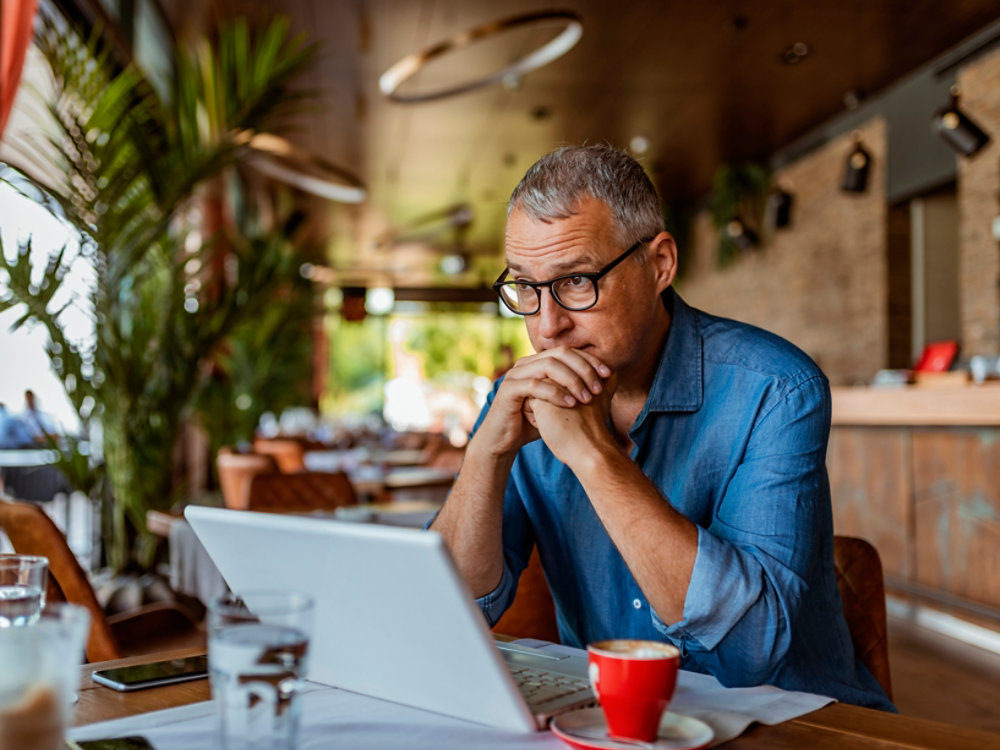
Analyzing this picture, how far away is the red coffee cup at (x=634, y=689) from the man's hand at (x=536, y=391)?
520 millimetres

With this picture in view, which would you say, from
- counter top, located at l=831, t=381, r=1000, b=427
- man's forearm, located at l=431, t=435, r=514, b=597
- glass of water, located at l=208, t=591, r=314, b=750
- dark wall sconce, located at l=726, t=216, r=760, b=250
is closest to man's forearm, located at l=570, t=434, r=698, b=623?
man's forearm, located at l=431, t=435, r=514, b=597

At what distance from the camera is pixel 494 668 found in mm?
828

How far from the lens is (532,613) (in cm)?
180

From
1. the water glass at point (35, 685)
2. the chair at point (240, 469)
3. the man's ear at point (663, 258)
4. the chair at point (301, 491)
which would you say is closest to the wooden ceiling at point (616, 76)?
the chair at point (240, 469)

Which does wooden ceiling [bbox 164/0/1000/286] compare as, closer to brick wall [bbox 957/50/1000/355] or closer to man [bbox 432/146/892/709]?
brick wall [bbox 957/50/1000/355]

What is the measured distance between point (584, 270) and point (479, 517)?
0.40 metres

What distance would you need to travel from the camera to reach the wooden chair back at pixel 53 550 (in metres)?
1.70

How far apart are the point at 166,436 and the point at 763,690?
342cm

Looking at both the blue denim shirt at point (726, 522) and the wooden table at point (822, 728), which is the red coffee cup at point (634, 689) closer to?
the wooden table at point (822, 728)

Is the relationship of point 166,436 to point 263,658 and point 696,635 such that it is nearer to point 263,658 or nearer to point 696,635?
point 696,635

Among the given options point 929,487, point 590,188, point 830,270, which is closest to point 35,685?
point 590,188

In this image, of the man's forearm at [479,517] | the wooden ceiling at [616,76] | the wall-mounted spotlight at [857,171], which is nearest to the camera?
the man's forearm at [479,517]

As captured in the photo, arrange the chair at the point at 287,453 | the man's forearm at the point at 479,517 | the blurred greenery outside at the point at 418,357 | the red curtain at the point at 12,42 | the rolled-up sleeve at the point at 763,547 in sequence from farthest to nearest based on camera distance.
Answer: the blurred greenery outside at the point at 418,357, the chair at the point at 287,453, the red curtain at the point at 12,42, the man's forearm at the point at 479,517, the rolled-up sleeve at the point at 763,547

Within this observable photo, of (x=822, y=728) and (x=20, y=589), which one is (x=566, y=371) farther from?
(x=20, y=589)
